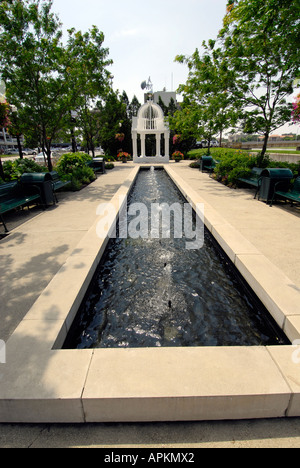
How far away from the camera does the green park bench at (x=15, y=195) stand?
7064 mm

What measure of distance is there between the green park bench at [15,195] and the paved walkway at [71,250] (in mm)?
510

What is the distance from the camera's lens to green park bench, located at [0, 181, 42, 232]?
7064mm

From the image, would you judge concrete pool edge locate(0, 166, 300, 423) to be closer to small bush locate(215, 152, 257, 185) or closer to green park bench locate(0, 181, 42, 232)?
green park bench locate(0, 181, 42, 232)

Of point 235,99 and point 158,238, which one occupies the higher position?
point 235,99

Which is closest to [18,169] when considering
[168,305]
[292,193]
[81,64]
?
[81,64]

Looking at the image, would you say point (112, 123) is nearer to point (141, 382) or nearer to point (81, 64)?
point (81, 64)

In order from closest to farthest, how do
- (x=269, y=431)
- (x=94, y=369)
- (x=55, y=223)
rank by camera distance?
(x=269, y=431) → (x=94, y=369) → (x=55, y=223)

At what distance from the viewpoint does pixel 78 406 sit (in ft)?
7.07

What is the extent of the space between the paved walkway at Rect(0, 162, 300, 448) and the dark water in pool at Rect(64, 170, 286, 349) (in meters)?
0.84

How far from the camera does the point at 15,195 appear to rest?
8047mm

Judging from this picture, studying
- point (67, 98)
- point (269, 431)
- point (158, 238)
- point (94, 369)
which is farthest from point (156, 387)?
point (67, 98)

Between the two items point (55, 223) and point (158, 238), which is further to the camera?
point (55, 223)
